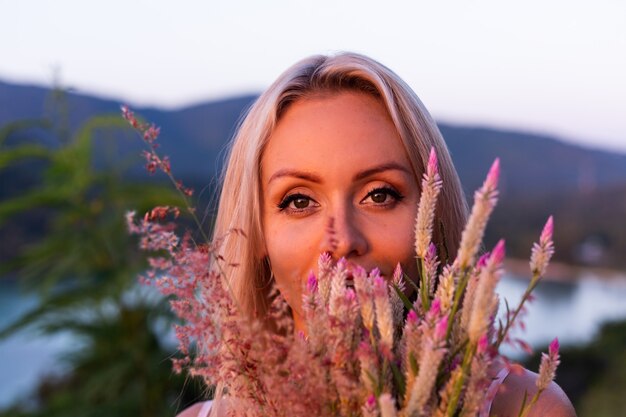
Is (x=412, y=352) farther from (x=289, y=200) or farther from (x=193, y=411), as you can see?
(x=193, y=411)

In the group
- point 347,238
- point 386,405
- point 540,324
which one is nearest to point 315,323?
point 386,405

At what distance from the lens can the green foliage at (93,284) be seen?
4949mm

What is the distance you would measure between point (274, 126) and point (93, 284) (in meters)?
3.32

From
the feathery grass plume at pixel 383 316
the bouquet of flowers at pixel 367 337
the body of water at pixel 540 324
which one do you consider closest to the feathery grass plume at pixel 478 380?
the bouquet of flowers at pixel 367 337

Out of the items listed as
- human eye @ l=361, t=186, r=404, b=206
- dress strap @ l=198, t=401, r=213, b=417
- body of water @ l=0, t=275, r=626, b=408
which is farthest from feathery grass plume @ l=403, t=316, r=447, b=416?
body of water @ l=0, t=275, r=626, b=408

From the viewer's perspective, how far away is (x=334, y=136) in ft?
5.93

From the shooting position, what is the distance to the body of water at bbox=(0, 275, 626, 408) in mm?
5160

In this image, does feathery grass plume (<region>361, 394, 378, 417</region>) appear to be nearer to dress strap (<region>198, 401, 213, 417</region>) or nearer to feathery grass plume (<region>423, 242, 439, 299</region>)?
feathery grass plume (<region>423, 242, 439, 299</region>)

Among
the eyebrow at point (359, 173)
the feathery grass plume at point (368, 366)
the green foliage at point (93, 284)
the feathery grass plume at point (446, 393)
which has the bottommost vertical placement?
the green foliage at point (93, 284)

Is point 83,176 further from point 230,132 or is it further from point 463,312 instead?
point 463,312

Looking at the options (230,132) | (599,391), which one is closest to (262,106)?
(230,132)

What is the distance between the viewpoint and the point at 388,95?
1.89 metres

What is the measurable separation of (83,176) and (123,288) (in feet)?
2.66

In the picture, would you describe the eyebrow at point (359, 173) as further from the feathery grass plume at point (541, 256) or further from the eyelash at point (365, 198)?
the feathery grass plume at point (541, 256)
